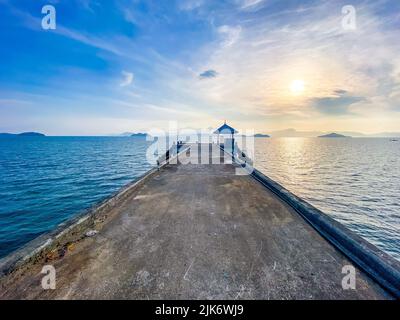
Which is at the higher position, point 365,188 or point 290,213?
point 290,213

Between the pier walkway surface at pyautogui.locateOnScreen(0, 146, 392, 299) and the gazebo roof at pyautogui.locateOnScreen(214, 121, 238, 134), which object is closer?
the pier walkway surface at pyautogui.locateOnScreen(0, 146, 392, 299)

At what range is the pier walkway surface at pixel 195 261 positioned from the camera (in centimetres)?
254

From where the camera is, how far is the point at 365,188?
54.3 ft

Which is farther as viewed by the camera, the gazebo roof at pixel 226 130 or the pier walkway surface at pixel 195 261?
the gazebo roof at pixel 226 130

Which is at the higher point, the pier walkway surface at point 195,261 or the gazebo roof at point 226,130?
the gazebo roof at point 226,130

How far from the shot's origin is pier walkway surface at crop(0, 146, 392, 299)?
8.33 feet

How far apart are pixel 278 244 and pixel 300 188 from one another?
15162 millimetres

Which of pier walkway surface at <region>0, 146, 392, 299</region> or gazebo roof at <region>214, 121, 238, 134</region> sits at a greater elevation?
gazebo roof at <region>214, 121, 238, 134</region>

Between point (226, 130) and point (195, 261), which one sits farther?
point (226, 130)

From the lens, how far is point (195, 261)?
3.14 metres
